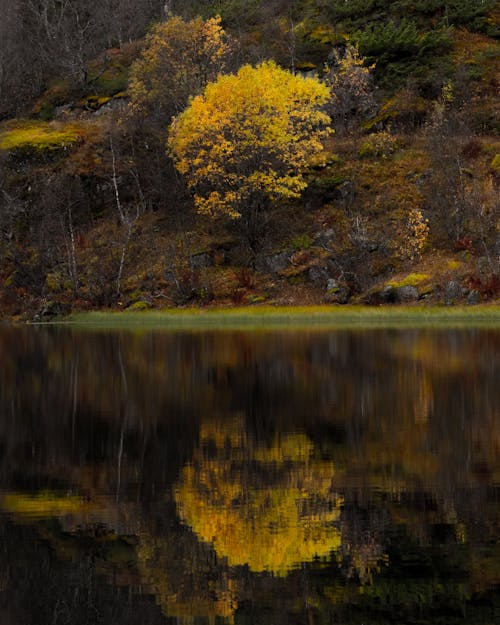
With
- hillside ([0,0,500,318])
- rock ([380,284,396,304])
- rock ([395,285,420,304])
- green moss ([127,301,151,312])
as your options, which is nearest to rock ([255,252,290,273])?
hillside ([0,0,500,318])

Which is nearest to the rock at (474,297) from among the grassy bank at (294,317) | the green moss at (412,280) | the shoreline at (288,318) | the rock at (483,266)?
the shoreline at (288,318)

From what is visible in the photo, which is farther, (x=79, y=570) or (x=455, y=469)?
(x=455, y=469)

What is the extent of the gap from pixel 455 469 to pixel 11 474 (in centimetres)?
527

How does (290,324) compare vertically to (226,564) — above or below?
below

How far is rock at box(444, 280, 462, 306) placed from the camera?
154 feet

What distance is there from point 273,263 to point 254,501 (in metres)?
47.0

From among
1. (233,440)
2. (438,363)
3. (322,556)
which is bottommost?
(438,363)

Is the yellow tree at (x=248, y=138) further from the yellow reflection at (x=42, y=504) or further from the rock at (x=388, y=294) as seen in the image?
the yellow reflection at (x=42, y=504)

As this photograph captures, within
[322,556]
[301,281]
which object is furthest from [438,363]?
[301,281]

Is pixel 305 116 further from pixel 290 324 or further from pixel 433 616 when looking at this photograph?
pixel 433 616

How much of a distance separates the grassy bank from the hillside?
1447 millimetres

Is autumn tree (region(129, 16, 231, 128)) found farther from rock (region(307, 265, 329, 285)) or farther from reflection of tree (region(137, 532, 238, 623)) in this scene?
reflection of tree (region(137, 532, 238, 623))

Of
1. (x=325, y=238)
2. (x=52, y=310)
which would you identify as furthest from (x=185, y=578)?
(x=52, y=310)

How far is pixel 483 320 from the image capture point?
4384 cm
